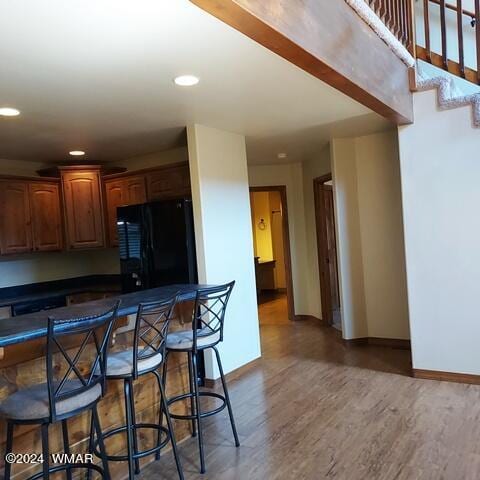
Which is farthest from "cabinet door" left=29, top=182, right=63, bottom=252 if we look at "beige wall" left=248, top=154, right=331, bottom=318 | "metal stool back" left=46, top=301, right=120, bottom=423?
"metal stool back" left=46, top=301, right=120, bottom=423

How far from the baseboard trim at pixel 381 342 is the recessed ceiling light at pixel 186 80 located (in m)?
3.35

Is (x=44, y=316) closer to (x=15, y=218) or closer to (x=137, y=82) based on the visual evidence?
(x=137, y=82)

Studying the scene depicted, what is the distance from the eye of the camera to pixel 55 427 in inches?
90.4

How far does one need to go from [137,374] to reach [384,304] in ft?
10.8

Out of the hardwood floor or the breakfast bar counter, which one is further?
the hardwood floor

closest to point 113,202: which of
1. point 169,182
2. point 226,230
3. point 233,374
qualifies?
point 169,182

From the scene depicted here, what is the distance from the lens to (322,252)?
5.73 metres

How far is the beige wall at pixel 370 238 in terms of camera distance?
4.61 meters

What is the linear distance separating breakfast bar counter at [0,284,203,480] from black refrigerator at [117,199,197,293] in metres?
0.76

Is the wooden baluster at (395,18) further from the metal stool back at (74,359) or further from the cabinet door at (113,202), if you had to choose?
the cabinet door at (113,202)

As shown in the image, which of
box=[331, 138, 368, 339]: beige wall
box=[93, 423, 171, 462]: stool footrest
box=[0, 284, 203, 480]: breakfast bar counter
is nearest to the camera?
box=[0, 284, 203, 480]: breakfast bar counter

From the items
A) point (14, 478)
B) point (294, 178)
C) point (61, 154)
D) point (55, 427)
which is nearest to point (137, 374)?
point (55, 427)

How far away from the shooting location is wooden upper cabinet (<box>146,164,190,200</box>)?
4.27m

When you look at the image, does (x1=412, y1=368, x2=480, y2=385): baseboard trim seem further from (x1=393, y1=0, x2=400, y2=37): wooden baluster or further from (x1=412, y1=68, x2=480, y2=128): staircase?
Answer: (x1=393, y1=0, x2=400, y2=37): wooden baluster
